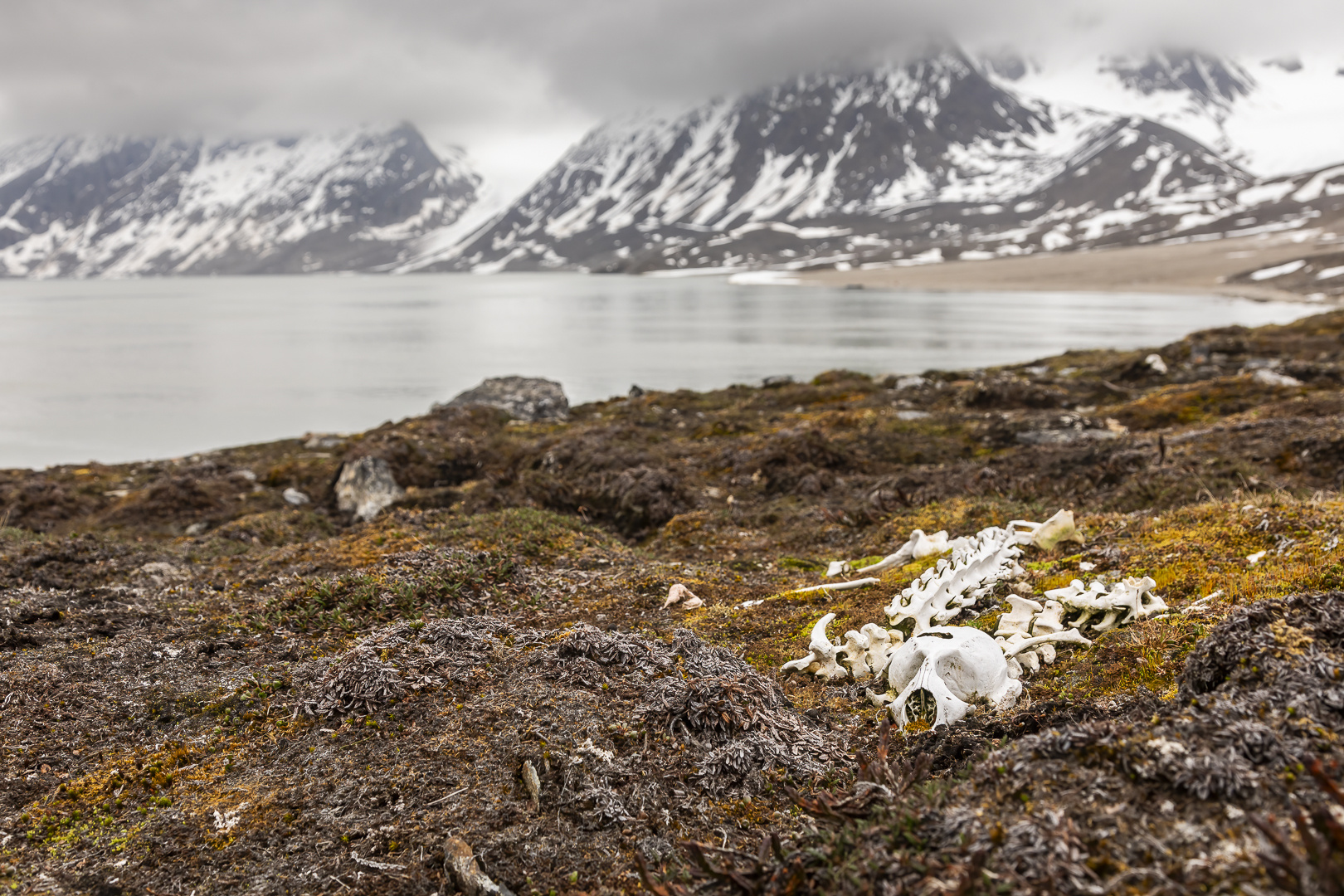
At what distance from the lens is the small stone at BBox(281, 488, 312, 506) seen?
1488cm

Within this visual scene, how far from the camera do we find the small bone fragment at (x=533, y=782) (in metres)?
3.77

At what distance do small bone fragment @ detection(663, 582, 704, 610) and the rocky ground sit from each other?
0.28 meters

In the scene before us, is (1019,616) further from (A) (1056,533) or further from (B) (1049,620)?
(A) (1056,533)

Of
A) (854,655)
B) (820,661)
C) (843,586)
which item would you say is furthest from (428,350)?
(854,655)

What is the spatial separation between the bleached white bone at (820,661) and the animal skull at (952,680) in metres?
0.61

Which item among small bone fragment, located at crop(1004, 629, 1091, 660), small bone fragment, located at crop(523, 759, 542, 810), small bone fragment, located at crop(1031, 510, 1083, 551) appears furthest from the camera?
small bone fragment, located at crop(1031, 510, 1083, 551)

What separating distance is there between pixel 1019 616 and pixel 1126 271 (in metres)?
139

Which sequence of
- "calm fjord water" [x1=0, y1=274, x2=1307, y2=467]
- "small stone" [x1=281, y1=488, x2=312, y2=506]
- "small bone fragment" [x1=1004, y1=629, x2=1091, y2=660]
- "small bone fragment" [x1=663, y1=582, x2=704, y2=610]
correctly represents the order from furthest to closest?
1. "calm fjord water" [x1=0, y1=274, x2=1307, y2=467]
2. "small stone" [x1=281, y1=488, x2=312, y2=506]
3. "small bone fragment" [x1=663, y1=582, x2=704, y2=610]
4. "small bone fragment" [x1=1004, y1=629, x2=1091, y2=660]

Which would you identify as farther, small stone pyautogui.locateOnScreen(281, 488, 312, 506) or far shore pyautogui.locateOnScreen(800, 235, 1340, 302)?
far shore pyautogui.locateOnScreen(800, 235, 1340, 302)

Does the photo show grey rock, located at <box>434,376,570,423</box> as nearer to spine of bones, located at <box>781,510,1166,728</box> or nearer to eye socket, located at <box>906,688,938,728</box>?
spine of bones, located at <box>781,510,1166,728</box>

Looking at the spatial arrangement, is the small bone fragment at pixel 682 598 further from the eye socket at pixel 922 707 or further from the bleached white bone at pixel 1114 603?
the bleached white bone at pixel 1114 603

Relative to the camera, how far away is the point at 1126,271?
11900 cm

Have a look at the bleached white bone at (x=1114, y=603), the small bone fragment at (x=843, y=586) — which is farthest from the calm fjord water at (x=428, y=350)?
the bleached white bone at (x=1114, y=603)

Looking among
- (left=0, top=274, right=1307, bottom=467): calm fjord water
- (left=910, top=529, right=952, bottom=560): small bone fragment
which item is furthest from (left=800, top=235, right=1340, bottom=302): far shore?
(left=910, top=529, right=952, bottom=560): small bone fragment
